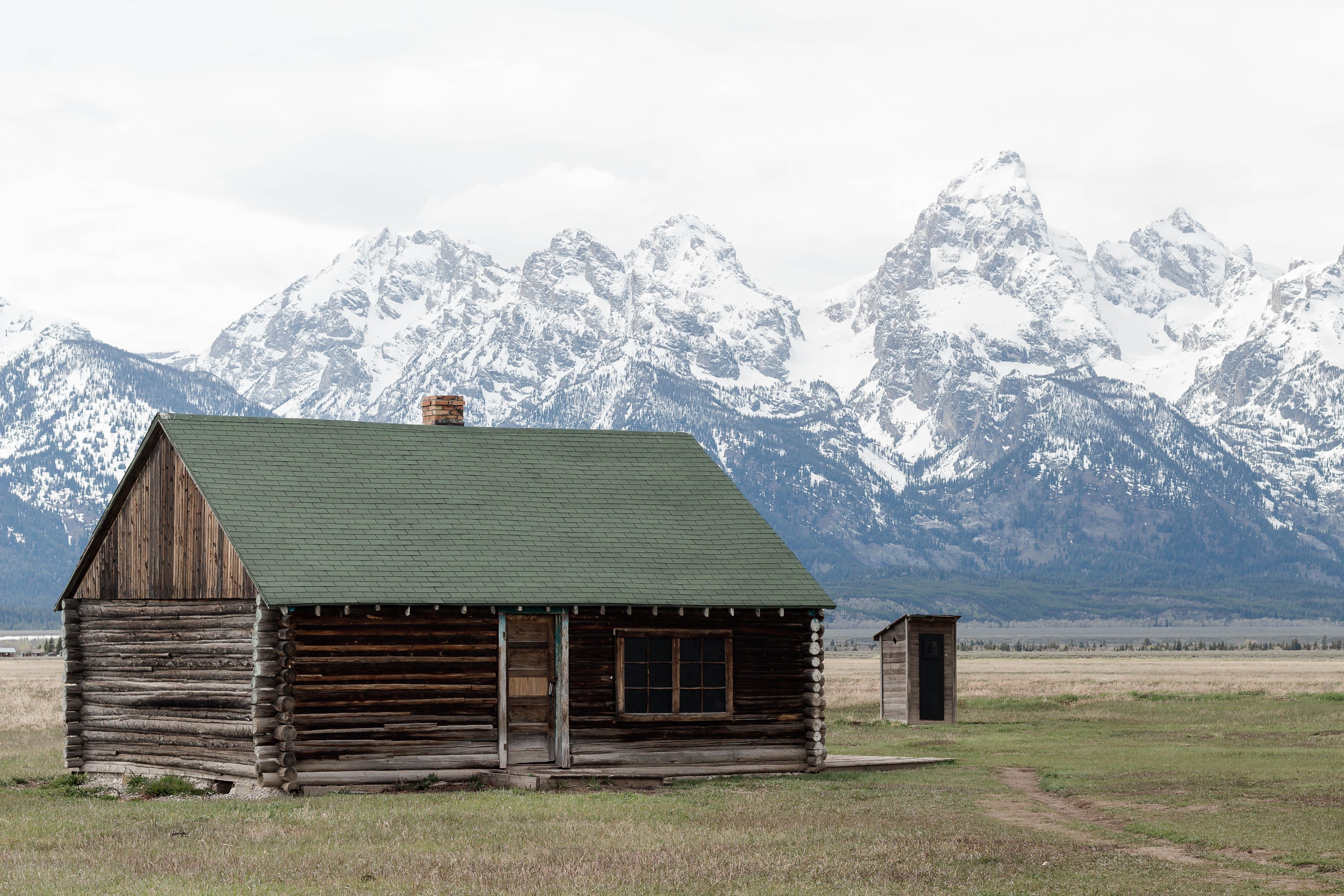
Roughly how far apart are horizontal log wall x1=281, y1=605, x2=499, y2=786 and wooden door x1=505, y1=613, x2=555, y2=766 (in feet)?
1.14

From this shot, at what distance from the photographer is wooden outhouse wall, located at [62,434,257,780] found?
30.0 meters

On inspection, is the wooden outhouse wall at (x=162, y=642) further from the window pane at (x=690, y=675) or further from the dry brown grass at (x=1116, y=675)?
the dry brown grass at (x=1116, y=675)

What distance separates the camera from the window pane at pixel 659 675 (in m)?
32.1

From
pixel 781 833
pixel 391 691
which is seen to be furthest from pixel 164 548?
pixel 781 833

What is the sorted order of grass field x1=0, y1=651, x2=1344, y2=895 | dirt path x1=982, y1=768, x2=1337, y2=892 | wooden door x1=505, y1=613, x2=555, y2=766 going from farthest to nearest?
1. wooden door x1=505, y1=613, x2=555, y2=766
2. dirt path x1=982, y1=768, x2=1337, y2=892
3. grass field x1=0, y1=651, x2=1344, y2=895

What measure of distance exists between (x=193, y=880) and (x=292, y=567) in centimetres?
1049

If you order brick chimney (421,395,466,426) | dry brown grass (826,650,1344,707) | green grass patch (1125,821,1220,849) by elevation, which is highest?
brick chimney (421,395,466,426)

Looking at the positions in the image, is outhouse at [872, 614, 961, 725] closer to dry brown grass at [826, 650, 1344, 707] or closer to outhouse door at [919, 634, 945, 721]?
outhouse door at [919, 634, 945, 721]

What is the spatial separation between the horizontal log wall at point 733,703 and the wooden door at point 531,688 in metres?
0.39

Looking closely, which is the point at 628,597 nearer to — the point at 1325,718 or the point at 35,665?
the point at 1325,718

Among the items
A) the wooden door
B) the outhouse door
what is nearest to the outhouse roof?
the outhouse door

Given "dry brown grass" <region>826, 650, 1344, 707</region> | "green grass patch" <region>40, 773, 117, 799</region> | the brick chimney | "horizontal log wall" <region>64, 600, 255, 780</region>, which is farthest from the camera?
"dry brown grass" <region>826, 650, 1344, 707</region>

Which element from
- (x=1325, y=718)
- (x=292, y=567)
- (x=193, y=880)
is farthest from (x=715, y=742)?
(x=1325, y=718)

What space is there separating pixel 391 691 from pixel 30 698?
134ft
